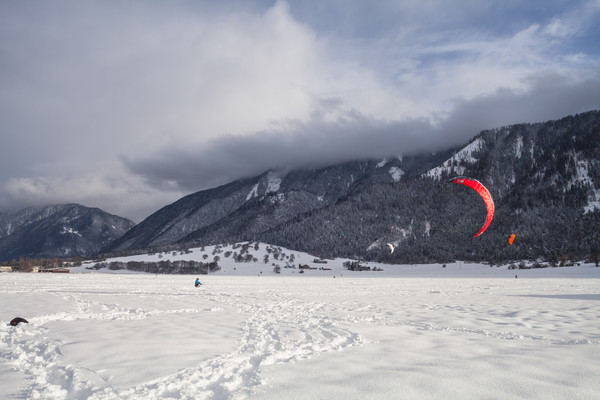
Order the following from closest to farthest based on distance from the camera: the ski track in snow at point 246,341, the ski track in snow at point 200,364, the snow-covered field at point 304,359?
the snow-covered field at point 304,359, the ski track in snow at point 200,364, the ski track in snow at point 246,341

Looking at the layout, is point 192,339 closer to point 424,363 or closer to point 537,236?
point 424,363

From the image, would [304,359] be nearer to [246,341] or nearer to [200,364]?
[200,364]

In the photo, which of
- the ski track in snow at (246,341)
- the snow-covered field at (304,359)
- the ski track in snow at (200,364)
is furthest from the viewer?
the ski track in snow at (246,341)

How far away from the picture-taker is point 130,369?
6.02 meters

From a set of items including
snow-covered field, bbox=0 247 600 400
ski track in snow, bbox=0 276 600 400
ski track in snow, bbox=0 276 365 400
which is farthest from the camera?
ski track in snow, bbox=0 276 600 400

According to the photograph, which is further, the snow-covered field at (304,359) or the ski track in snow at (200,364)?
the ski track in snow at (200,364)

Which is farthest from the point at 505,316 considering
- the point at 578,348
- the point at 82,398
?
the point at 82,398

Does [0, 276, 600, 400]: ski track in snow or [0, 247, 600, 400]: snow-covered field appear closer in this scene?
[0, 247, 600, 400]: snow-covered field

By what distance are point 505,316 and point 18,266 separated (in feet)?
469

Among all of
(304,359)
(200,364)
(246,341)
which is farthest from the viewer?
(246,341)

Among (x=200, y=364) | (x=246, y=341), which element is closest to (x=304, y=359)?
(x=200, y=364)

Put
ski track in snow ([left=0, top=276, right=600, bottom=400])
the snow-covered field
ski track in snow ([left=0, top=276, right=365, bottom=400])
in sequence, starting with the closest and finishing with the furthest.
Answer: the snow-covered field
ski track in snow ([left=0, top=276, right=365, bottom=400])
ski track in snow ([left=0, top=276, right=600, bottom=400])

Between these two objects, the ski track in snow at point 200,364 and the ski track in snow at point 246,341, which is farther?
the ski track in snow at point 246,341

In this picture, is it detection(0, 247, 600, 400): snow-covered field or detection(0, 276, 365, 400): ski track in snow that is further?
detection(0, 276, 365, 400): ski track in snow
